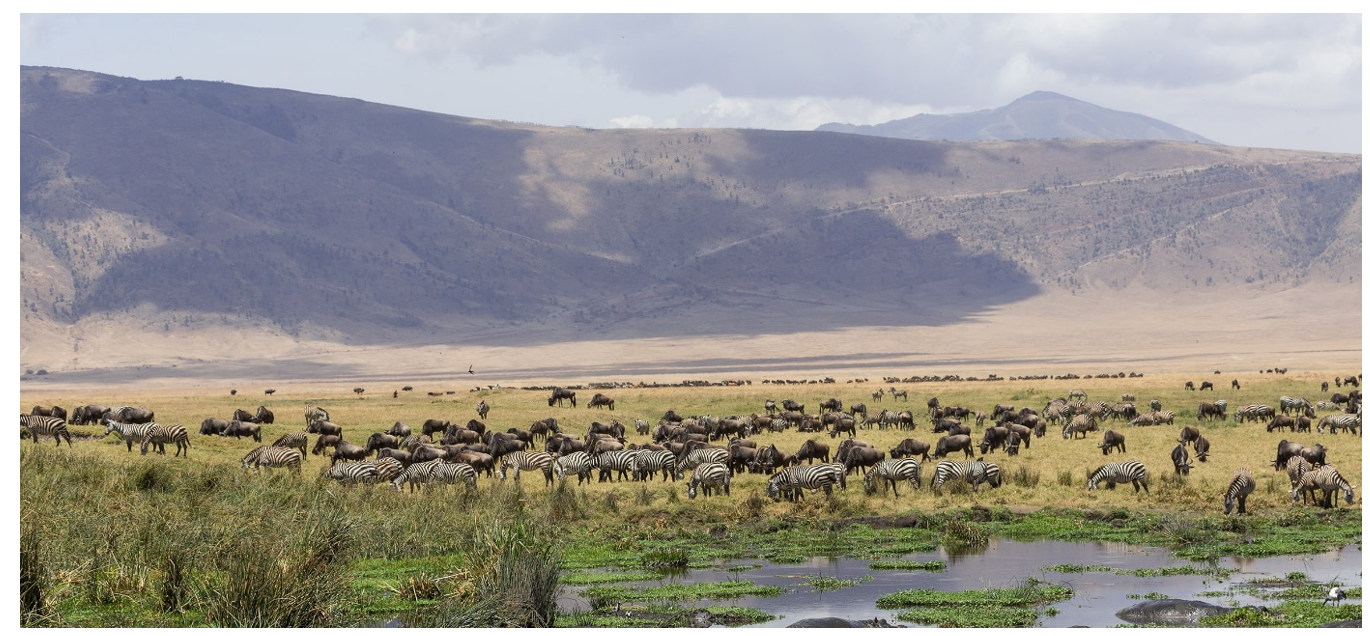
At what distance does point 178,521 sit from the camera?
21.4 metres

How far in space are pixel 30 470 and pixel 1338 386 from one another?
6511cm

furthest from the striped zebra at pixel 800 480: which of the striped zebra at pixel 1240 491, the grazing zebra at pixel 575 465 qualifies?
the striped zebra at pixel 1240 491

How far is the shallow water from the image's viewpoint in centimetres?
1959

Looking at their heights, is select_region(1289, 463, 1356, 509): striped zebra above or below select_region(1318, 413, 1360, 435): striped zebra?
below

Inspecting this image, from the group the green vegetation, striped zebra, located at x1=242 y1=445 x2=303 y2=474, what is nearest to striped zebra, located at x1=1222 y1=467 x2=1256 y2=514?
the green vegetation

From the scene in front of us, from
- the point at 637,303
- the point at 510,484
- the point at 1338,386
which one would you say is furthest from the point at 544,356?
the point at 510,484

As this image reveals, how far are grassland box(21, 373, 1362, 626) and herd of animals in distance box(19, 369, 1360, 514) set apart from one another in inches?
25.9

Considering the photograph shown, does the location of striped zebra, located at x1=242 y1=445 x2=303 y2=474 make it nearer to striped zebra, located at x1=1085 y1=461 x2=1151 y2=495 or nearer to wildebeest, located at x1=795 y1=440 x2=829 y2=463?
wildebeest, located at x1=795 y1=440 x2=829 y2=463

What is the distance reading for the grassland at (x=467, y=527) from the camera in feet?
56.7

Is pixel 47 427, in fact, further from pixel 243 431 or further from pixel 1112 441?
pixel 1112 441

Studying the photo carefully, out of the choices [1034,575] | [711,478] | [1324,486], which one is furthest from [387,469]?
[1324,486]

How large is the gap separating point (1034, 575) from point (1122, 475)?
36.9 ft

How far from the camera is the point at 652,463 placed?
3653cm
